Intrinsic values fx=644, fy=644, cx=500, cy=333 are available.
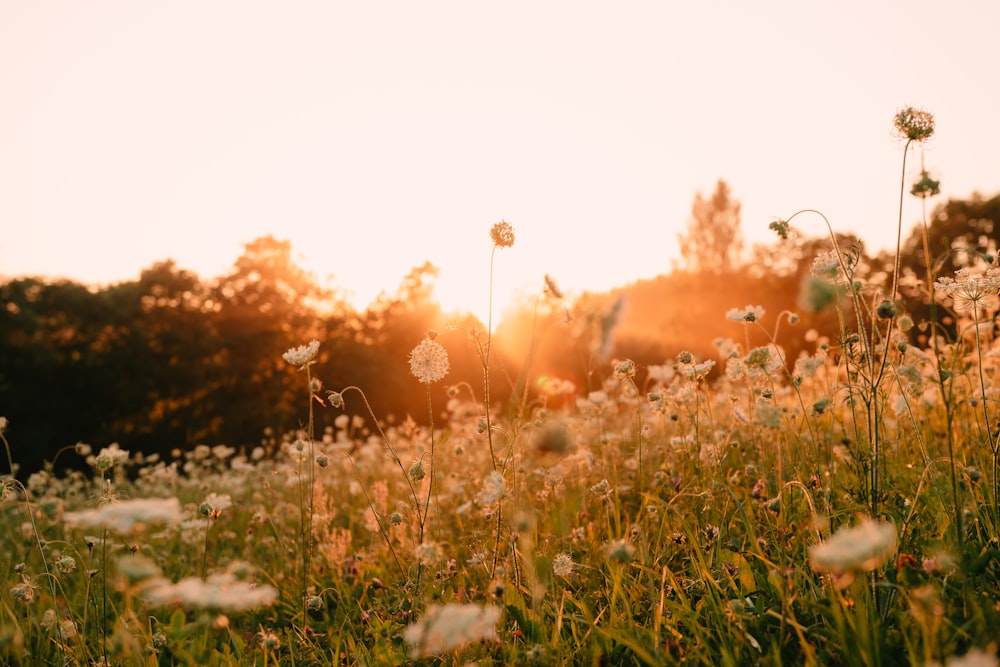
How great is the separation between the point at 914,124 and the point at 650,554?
1.73 m

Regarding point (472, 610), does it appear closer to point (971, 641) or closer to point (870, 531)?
point (870, 531)

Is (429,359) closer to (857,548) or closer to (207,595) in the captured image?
(207,595)

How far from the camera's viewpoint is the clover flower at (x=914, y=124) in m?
1.84

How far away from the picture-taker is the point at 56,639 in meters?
2.35

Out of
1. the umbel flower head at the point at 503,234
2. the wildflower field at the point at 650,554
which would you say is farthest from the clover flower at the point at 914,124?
the umbel flower head at the point at 503,234

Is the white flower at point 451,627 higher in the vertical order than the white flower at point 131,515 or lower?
lower

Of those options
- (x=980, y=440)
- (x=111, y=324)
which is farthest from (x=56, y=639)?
(x=111, y=324)

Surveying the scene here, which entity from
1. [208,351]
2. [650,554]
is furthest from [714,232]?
[650,554]

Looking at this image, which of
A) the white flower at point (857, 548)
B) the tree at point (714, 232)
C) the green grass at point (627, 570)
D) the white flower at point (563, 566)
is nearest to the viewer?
the white flower at point (857, 548)

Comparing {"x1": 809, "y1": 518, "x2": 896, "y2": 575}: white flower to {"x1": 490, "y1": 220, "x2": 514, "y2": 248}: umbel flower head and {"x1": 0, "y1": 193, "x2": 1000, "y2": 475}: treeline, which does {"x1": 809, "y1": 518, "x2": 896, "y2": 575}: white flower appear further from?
{"x1": 0, "y1": 193, "x2": 1000, "y2": 475}: treeline

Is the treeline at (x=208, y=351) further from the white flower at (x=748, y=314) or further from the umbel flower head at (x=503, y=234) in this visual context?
the umbel flower head at (x=503, y=234)

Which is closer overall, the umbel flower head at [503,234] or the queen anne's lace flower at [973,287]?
the queen anne's lace flower at [973,287]

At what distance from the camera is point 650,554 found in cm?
254

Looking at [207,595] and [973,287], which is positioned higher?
[973,287]
